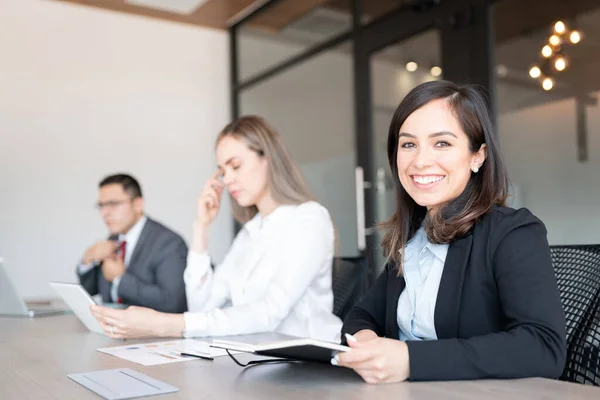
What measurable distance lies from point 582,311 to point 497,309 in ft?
0.70

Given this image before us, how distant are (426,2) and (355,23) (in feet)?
2.41

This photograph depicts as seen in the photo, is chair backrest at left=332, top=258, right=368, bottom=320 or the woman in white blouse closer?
the woman in white blouse

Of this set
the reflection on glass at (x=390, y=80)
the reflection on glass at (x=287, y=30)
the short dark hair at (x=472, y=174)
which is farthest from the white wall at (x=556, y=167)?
the reflection on glass at (x=287, y=30)

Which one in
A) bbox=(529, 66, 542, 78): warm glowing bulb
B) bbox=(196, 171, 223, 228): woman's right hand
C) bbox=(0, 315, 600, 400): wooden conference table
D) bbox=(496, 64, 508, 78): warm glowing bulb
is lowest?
bbox=(0, 315, 600, 400): wooden conference table

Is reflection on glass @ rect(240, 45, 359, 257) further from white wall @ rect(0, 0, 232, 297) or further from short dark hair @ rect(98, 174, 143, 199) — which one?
short dark hair @ rect(98, 174, 143, 199)

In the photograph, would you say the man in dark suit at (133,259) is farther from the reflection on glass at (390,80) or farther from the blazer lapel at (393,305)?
the reflection on glass at (390,80)

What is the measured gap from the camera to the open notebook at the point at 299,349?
39.0 inches

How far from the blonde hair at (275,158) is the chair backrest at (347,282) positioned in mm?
Answer: 279

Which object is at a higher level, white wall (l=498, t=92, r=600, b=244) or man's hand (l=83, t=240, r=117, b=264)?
white wall (l=498, t=92, r=600, b=244)

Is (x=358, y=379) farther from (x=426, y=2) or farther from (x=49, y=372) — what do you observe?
(x=426, y=2)

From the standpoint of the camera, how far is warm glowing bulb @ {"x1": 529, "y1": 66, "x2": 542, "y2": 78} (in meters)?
3.06

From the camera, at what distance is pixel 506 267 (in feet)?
3.86

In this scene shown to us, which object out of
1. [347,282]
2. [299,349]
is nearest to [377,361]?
[299,349]

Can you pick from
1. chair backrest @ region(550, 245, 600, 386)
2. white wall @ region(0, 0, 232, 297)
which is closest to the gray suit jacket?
chair backrest @ region(550, 245, 600, 386)
